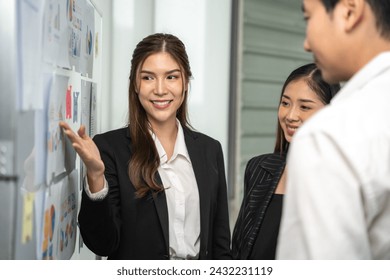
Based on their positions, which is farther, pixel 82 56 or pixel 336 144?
pixel 82 56

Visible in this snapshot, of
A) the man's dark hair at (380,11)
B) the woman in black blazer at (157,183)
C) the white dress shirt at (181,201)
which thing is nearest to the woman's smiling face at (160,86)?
the woman in black blazer at (157,183)

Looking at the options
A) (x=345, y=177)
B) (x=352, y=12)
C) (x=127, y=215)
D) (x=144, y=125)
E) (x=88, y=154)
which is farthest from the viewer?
(x=144, y=125)

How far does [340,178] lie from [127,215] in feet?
3.57

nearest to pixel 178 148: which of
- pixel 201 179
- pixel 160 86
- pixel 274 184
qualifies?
pixel 201 179

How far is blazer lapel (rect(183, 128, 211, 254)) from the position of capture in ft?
5.88

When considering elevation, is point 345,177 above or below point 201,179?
above

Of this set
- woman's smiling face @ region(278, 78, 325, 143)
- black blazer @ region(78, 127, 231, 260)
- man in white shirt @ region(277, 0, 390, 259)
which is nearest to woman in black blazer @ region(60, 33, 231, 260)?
black blazer @ region(78, 127, 231, 260)

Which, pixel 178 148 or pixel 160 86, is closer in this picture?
pixel 160 86

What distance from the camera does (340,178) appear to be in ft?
2.45

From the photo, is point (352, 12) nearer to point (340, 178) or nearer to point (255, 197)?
point (340, 178)

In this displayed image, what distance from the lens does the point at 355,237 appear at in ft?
2.52

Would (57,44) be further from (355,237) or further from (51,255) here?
(355,237)

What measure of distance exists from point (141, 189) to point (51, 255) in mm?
400

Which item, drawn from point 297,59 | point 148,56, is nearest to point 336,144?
point 148,56
